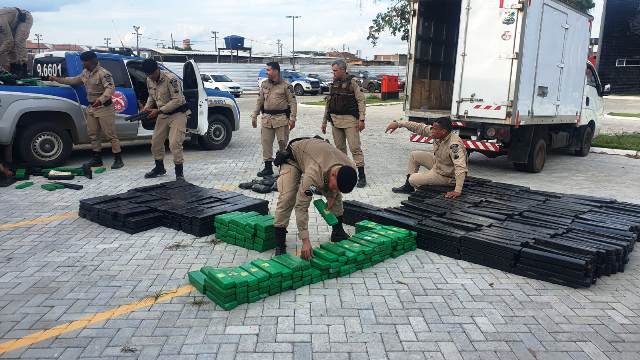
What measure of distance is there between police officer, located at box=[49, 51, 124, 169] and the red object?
895 inches

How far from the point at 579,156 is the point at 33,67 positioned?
484 inches

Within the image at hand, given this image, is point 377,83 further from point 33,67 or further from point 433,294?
point 433,294

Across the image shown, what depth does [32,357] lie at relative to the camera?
10.3ft

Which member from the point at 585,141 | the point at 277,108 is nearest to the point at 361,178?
the point at 277,108

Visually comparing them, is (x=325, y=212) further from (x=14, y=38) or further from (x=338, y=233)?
(x=14, y=38)

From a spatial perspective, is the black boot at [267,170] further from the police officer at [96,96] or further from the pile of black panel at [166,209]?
the police officer at [96,96]

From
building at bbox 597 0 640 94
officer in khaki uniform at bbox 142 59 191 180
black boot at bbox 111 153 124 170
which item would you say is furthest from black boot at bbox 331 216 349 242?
building at bbox 597 0 640 94

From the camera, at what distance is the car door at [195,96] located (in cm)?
930

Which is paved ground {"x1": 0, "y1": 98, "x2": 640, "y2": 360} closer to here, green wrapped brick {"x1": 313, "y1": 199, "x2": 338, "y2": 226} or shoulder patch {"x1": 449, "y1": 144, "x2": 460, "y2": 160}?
green wrapped brick {"x1": 313, "y1": 199, "x2": 338, "y2": 226}

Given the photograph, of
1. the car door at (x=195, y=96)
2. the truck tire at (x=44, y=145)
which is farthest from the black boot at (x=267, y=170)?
the truck tire at (x=44, y=145)

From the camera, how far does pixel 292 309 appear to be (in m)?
3.85

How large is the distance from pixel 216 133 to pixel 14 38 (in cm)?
440

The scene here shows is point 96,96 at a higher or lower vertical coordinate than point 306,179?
higher

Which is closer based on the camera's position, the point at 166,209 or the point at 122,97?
the point at 166,209
